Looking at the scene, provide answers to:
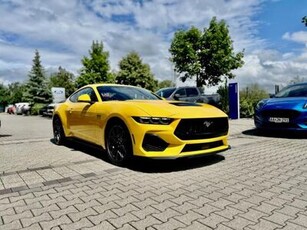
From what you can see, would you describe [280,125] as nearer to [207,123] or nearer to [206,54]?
[207,123]

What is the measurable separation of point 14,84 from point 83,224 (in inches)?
3722

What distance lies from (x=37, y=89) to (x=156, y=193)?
32706mm

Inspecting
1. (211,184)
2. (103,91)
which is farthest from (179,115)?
(103,91)

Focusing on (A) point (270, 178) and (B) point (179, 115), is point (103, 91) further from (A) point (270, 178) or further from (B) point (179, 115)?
(A) point (270, 178)

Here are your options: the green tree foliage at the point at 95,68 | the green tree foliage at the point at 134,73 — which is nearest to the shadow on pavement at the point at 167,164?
the green tree foliage at the point at 95,68

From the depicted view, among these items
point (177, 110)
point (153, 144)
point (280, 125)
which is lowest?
point (280, 125)

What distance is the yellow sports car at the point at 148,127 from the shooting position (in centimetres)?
445

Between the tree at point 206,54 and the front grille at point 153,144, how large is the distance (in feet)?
67.7

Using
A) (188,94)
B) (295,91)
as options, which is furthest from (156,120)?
(188,94)

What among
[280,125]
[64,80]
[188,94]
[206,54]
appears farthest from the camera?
[64,80]

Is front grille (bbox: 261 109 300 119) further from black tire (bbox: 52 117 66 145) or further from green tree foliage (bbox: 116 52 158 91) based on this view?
green tree foliage (bbox: 116 52 158 91)

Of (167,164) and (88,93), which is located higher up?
(88,93)

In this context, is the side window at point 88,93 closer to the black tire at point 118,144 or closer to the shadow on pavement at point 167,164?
the black tire at point 118,144

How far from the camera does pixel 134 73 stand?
41.4 metres
